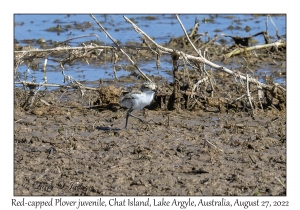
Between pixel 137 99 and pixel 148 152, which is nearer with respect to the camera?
pixel 148 152

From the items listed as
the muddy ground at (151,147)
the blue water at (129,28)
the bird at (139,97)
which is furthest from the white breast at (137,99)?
Result: the blue water at (129,28)

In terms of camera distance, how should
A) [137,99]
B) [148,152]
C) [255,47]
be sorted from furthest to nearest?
[255,47] < [137,99] < [148,152]

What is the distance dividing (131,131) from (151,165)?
1.50m

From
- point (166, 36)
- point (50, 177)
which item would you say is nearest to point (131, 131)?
point (50, 177)

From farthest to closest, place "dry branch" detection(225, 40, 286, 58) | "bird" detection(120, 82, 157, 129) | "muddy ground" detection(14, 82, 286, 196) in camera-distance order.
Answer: "dry branch" detection(225, 40, 286, 58) → "bird" detection(120, 82, 157, 129) → "muddy ground" detection(14, 82, 286, 196)

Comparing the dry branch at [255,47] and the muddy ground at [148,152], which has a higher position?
the dry branch at [255,47]

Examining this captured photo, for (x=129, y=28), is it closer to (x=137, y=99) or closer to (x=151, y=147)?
(x=137, y=99)

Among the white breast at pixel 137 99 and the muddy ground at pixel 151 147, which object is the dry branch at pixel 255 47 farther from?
the white breast at pixel 137 99

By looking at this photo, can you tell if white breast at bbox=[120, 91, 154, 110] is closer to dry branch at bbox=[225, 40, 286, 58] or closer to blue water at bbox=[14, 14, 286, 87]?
blue water at bbox=[14, 14, 286, 87]

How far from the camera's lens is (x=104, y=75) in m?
13.5

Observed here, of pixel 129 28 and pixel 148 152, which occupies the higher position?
pixel 129 28

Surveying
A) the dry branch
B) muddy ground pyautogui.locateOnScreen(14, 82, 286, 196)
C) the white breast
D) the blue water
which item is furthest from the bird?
the dry branch

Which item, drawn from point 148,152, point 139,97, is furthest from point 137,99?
point 148,152

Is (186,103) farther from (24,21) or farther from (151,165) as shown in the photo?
(24,21)
